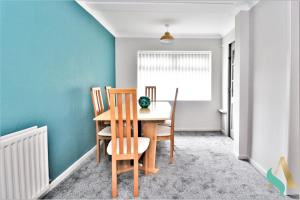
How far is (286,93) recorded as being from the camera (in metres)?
2.10

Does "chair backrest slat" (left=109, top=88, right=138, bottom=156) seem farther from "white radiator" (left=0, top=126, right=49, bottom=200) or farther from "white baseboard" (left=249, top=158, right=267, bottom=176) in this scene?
"white baseboard" (left=249, top=158, right=267, bottom=176)

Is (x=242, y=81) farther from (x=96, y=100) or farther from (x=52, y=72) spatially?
(x=52, y=72)

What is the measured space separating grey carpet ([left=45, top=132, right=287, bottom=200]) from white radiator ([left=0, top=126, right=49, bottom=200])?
0.42 meters

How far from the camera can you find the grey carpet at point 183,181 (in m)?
2.12

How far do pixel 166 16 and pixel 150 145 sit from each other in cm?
240

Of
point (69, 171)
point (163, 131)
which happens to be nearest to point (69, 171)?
point (69, 171)

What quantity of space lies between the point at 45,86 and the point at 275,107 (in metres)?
2.60

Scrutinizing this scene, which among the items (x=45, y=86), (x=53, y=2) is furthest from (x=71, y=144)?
(x=53, y=2)

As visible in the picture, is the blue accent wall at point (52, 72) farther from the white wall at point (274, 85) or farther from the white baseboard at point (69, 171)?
the white wall at point (274, 85)

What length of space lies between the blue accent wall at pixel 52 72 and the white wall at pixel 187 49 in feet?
4.88

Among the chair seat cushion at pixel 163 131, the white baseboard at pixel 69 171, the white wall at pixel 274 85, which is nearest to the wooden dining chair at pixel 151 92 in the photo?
the chair seat cushion at pixel 163 131

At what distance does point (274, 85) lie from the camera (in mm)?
2367

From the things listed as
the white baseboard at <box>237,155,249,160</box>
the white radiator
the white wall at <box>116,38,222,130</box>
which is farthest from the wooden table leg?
the white wall at <box>116,38,222,130</box>

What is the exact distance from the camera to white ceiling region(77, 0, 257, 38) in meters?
3.03
